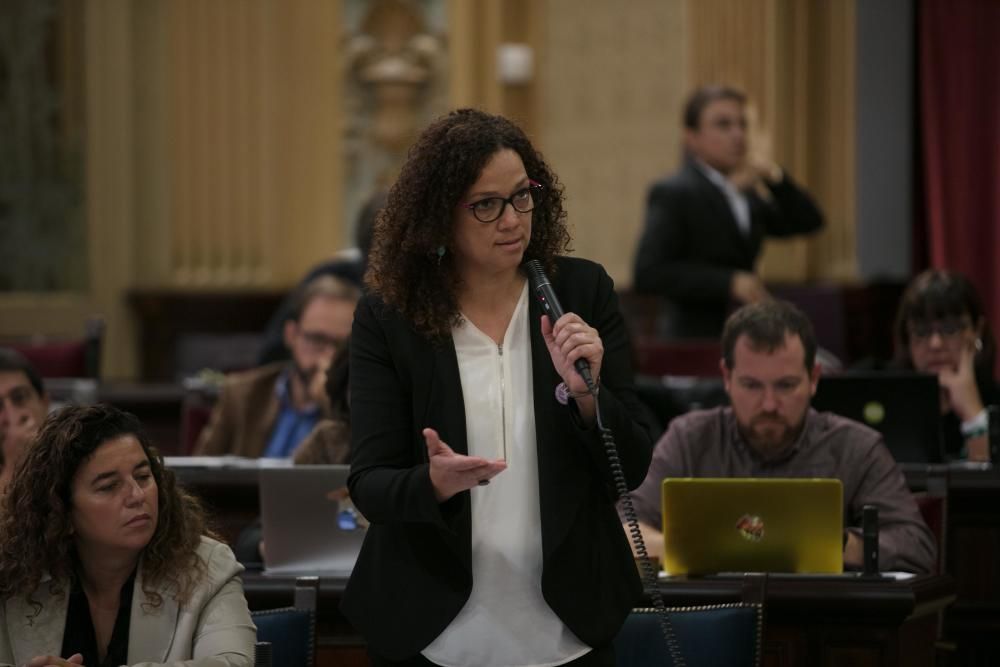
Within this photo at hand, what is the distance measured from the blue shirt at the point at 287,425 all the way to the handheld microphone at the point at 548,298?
2340 millimetres

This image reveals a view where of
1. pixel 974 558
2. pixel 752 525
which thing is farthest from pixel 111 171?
pixel 752 525

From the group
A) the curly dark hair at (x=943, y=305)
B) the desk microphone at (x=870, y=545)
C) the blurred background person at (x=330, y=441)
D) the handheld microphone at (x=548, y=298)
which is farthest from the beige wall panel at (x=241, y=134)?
the handheld microphone at (x=548, y=298)

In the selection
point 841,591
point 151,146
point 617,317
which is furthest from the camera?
point 151,146

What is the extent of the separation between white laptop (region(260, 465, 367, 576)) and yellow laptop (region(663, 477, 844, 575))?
24.3 inches

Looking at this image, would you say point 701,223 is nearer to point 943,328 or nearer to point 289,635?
point 943,328

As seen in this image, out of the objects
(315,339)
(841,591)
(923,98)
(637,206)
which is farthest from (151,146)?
(841,591)

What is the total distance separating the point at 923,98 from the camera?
8586 millimetres

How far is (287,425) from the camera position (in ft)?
15.1

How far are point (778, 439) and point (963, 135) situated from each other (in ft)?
17.8

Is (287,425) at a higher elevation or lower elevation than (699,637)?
higher

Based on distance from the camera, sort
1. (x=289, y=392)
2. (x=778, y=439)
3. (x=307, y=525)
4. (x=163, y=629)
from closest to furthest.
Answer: (x=163, y=629)
(x=307, y=525)
(x=778, y=439)
(x=289, y=392)

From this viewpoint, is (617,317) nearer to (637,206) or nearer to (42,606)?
(42,606)

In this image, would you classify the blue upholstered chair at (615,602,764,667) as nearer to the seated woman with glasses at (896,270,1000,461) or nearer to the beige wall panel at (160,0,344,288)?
the seated woman with glasses at (896,270,1000,461)

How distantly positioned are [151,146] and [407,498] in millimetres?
7347
